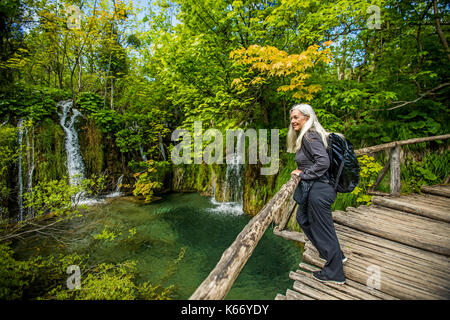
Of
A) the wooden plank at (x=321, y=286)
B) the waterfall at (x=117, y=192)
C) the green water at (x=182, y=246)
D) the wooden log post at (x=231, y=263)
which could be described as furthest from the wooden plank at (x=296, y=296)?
the waterfall at (x=117, y=192)

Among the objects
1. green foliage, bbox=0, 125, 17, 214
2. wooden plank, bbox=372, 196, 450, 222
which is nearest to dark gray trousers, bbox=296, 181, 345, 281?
wooden plank, bbox=372, 196, 450, 222

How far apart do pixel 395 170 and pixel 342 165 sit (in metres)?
3.78

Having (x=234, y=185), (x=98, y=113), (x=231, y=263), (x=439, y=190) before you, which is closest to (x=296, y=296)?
(x=231, y=263)

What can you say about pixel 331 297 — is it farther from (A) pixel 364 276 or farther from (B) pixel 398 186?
(B) pixel 398 186

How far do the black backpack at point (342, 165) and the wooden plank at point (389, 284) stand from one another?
97 centimetres

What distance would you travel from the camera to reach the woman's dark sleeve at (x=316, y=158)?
183 cm

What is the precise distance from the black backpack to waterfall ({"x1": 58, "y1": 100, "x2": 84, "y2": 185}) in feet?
35.5

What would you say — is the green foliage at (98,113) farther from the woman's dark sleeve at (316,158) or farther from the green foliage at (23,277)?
the woman's dark sleeve at (316,158)

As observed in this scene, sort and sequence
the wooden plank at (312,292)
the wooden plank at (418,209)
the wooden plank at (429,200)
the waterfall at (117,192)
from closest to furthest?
the wooden plank at (312,292) < the wooden plank at (418,209) < the wooden plank at (429,200) < the waterfall at (117,192)

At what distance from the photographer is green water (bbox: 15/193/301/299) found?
15.6ft

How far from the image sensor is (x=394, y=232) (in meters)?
2.80

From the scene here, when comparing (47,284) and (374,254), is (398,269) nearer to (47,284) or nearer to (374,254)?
(374,254)

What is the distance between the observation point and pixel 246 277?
4.91 metres
